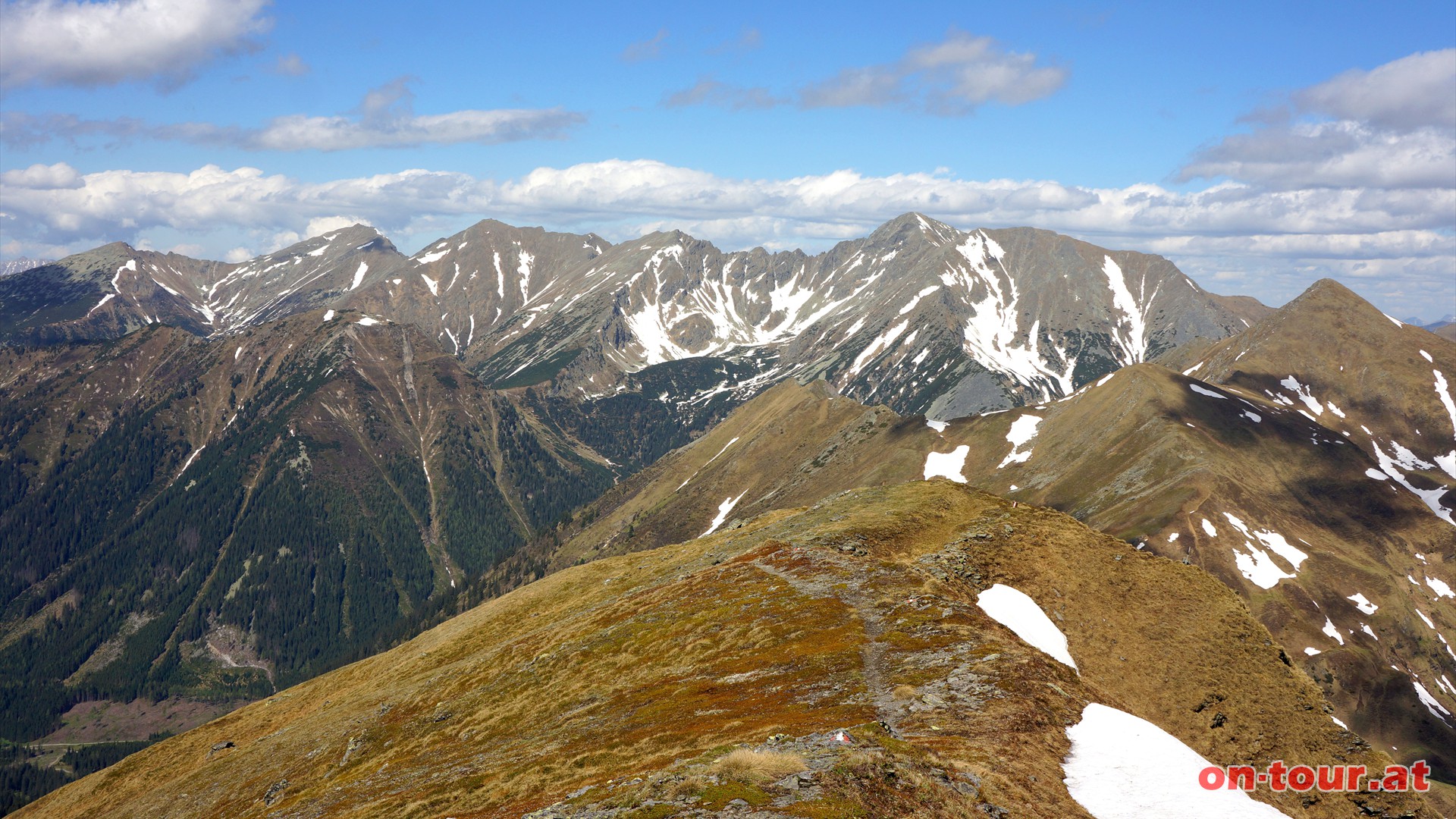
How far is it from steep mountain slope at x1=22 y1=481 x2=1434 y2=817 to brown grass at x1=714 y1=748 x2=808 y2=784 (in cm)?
32

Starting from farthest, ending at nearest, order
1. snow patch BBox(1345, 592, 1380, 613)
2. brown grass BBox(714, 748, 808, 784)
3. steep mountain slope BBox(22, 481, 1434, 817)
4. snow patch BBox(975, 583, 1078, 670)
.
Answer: snow patch BBox(1345, 592, 1380, 613)
snow patch BBox(975, 583, 1078, 670)
steep mountain slope BBox(22, 481, 1434, 817)
brown grass BBox(714, 748, 808, 784)

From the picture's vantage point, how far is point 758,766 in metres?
38.4

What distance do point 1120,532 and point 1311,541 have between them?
43.1 metres

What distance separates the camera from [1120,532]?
18400 centimetres

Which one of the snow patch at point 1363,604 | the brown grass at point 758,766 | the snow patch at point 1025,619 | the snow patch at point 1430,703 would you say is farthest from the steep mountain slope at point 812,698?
the snow patch at point 1363,604

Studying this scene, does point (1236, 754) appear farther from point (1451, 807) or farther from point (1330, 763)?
point (1451, 807)

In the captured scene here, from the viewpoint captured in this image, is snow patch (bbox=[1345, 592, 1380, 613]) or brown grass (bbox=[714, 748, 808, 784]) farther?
snow patch (bbox=[1345, 592, 1380, 613])

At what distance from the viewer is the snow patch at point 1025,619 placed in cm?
6988

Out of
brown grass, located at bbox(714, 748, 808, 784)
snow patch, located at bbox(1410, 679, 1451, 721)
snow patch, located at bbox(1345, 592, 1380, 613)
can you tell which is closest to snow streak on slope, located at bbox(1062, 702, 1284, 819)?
brown grass, located at bbox(714, 748, 808, 784)

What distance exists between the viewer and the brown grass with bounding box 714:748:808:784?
37594 millimetres

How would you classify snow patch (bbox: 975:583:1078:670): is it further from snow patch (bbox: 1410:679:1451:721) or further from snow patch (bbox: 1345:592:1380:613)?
snow patch (bbox: 1345:592:1380:613)

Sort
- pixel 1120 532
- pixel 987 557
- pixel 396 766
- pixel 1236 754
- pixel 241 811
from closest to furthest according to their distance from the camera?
pixel 1236 754 < pixel 396 766 < pixel 241 811 < pixel 987 557 < pixel 1120 532

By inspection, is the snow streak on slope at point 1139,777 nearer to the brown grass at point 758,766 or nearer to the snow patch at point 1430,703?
the brown grass at point 758,766

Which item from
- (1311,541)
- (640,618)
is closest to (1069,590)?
(640,618)
